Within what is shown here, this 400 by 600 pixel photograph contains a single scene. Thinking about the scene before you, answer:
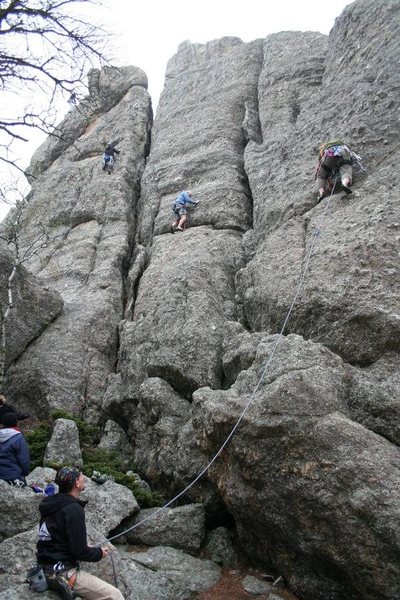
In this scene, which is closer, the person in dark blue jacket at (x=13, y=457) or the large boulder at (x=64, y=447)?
the person in dark blue jacket at (x=13, y=457)

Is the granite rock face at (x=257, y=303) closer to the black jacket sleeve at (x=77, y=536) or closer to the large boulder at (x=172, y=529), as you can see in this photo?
the large boulder at (x=172, y=529)

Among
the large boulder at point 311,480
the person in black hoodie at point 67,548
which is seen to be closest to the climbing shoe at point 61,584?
the person in black hoodie at point 67,548

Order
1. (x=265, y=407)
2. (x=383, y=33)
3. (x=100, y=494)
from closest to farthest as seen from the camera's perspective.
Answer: (x=265, y=407) → (x=100, y=494) → (x=383, y=33)

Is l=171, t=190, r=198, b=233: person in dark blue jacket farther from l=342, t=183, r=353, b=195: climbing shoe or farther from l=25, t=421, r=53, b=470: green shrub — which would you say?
l=25, t=421, r=53, b=470: green shrub

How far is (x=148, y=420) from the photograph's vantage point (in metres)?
13.6

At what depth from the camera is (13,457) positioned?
995 centimetres

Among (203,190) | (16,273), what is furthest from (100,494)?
(203,190)

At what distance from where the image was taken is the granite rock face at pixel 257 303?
8.69 m

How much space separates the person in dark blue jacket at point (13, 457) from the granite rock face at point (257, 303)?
11.7 feet

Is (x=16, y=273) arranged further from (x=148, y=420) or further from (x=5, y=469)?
(x=5, y=469)

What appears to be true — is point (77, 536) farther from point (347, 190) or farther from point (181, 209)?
point (181, 209)

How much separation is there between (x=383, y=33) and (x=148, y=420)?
16646 millimetres

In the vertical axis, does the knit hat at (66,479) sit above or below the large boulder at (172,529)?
above

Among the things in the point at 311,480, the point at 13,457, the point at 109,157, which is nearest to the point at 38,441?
the point at 13,457
